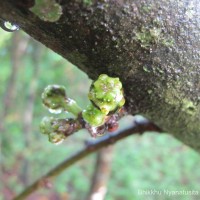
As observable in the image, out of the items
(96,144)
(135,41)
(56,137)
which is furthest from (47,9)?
(96,144)

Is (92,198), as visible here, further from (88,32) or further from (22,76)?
(22,76)

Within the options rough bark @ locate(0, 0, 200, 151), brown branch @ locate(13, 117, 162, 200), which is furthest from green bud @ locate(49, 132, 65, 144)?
brown branch @ locate(13, 117, 162, 200)

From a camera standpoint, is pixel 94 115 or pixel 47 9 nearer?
pixel 47 9

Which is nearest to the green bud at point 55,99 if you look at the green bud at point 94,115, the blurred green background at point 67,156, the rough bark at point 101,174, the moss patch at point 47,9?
the green bud at point 94,115

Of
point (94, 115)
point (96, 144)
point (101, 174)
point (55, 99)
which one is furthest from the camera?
point (101, 174)

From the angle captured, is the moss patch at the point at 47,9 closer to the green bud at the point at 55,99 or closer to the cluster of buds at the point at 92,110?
the cluster of buds at the point at 92,110

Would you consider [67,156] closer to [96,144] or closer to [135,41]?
[96,144]

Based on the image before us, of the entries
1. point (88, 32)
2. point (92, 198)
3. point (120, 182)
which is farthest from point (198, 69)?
point (120, 182)

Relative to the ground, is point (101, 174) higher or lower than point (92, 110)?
lower
